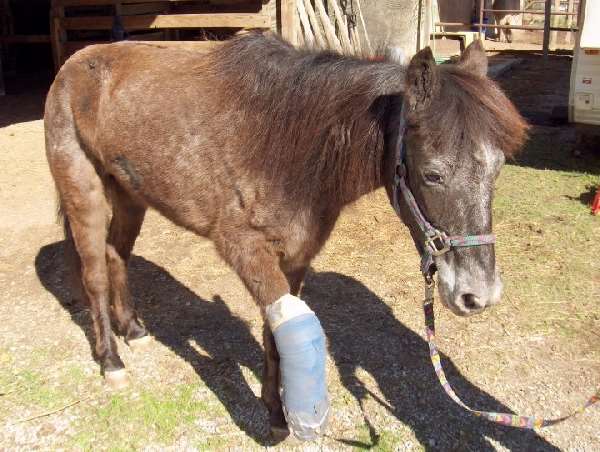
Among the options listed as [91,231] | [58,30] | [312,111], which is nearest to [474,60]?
[312,111]

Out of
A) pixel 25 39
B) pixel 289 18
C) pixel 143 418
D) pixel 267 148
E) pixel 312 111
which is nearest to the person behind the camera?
pixel 312 111

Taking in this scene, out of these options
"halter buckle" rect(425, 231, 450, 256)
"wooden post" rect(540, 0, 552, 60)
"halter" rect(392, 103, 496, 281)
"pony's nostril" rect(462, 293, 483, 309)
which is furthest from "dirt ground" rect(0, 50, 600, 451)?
"wooden post" rect(540, 0, 552, 60)

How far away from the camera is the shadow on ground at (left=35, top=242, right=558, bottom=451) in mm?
3078

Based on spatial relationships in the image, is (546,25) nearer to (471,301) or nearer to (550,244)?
(550,244)

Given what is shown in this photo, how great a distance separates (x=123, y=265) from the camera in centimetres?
410

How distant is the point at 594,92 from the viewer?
22.7ft

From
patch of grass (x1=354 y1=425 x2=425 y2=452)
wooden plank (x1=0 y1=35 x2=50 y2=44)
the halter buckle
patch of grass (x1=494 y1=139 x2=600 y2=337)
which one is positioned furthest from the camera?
wooden plank (x1=0 y1=35 x2=50 y2=44)

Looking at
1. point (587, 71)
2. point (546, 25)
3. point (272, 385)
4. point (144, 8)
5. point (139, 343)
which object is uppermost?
point (144, 8)

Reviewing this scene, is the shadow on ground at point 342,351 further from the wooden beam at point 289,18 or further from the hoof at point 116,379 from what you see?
the wooden beam at point 289,18

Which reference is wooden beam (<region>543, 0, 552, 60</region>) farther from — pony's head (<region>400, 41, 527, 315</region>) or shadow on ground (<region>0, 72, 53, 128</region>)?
pony's head (<region>400, 41, 527, 315</region>)

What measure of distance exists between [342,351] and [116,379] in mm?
1432

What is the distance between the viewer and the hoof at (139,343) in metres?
3.95

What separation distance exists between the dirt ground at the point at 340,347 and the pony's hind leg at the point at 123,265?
0.16 m

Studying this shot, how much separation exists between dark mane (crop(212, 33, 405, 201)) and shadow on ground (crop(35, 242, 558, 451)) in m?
1.35
